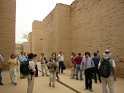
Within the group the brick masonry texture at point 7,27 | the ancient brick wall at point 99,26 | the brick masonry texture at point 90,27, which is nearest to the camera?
the ancient brick wall at point 99,26

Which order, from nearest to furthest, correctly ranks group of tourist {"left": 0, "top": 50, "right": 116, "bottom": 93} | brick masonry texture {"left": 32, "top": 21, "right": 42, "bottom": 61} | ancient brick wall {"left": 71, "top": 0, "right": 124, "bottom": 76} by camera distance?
1. group of tourist {"left": 0, "top": 50, "right": 116, "bottom": 93}
2. ancient brick wall {"left": 71, "top": 0, "right": 124, "bottom": 76}
3. brick masonry texture {"left": 32, "top": 21, "right": 42, "bottom": 61}

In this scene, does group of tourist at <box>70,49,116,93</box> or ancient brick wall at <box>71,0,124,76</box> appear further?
ancient brick wall at <box>71,0,124,76</box>

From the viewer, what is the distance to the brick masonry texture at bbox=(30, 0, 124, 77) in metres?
18.7

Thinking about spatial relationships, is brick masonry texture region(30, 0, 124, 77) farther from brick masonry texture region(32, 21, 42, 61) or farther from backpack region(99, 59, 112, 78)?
brick masonry texture region(32, 21, 42, 61)

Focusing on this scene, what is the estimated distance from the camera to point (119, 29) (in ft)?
60.8

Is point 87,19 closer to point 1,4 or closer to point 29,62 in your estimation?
point 1,4

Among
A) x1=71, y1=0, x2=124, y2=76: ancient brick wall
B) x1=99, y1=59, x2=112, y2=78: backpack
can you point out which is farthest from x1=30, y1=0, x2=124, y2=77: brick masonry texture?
x1=99, y1=59, x2=112, y2=78: backpack

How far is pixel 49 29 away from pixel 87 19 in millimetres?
11951

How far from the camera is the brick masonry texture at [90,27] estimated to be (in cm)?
1867

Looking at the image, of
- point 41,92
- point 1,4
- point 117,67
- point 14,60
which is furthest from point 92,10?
point 41,92

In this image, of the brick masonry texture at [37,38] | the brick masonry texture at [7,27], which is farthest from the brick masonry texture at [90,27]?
the brick masonry texture at [37,38]

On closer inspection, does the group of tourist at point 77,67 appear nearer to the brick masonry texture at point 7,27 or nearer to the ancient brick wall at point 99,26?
the ancient brick wall at point 99,26

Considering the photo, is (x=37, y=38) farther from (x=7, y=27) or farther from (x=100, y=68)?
(x=100, y=68)

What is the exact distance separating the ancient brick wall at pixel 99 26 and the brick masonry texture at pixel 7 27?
5.66m
